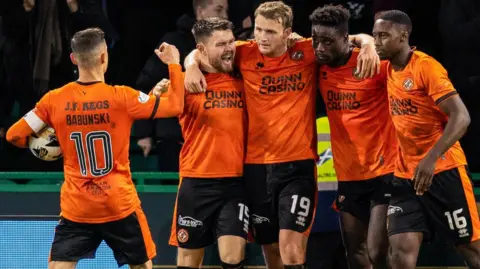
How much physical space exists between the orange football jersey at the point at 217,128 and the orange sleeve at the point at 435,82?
1228mm

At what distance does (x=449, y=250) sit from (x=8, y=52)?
3.88 m

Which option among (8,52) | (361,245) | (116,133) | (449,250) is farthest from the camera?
(8,52)

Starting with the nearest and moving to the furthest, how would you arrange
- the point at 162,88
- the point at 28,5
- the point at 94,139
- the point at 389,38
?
the point at 94,139
the point at 389,38
the point at 162,88
the point at 28,5

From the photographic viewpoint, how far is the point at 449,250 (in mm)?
8984

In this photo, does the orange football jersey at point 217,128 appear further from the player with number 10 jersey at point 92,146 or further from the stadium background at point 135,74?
the stadium background at point 135,74

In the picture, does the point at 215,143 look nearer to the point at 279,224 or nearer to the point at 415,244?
the point at 279,224

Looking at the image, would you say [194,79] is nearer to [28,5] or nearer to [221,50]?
[221,50]

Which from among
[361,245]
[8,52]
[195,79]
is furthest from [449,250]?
[8,52]

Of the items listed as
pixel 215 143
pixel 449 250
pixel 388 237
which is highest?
pixel 215 143

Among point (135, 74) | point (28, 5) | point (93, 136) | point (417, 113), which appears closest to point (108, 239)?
point (93, 136)

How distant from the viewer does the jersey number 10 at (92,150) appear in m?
7.34

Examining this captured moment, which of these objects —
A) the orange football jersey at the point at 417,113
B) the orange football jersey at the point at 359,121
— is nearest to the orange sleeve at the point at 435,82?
the orange football jersey at the point at 417,113

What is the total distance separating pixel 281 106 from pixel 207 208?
840mm

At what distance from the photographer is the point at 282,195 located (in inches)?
304
